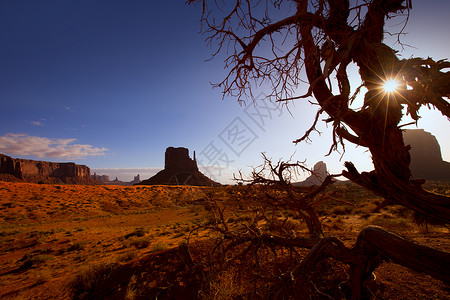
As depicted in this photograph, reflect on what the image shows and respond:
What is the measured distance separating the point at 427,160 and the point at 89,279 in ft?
342

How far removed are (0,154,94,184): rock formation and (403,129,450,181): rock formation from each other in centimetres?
14026

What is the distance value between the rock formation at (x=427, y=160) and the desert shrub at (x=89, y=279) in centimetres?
8001

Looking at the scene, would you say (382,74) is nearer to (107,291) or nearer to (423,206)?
(423,206)

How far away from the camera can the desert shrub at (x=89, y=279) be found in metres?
4.39

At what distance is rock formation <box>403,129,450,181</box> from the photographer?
58.6 meters

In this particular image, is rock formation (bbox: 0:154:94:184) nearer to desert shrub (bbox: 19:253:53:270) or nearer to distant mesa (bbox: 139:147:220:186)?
distant mesa (bbox: 139:147:220:186)

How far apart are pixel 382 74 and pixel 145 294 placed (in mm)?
5752

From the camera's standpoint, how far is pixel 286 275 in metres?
2.19

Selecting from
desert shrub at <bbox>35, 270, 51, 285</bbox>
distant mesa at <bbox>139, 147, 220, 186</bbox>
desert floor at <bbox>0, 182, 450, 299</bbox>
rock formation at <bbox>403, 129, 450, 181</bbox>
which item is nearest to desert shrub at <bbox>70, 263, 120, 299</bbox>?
desert floor at <bbox>0, 182, 450, 299</bbox>

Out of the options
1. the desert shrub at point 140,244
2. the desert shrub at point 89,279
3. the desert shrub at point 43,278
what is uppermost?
the desert shrub at point 89,279

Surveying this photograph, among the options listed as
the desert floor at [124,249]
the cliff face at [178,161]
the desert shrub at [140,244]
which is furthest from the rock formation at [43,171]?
the desert shrub at [140,244]

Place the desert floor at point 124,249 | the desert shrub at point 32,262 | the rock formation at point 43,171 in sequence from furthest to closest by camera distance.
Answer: the rock formation at point 43,171, the desert shrub at point 32,262, the desert floor at point 124,249

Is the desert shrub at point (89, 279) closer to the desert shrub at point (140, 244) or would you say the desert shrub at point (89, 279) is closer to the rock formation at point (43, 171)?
the desert shrub at point (140, 244)

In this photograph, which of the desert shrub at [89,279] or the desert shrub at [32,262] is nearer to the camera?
the desert shrub at [89,279]
